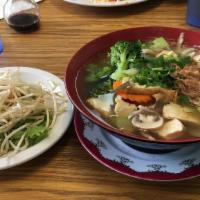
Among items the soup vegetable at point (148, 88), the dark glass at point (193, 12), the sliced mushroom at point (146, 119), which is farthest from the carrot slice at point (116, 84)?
the dark glass at point (193, 12)

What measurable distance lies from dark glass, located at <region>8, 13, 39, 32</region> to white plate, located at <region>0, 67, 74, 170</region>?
1.19 feet

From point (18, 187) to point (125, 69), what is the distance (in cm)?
43

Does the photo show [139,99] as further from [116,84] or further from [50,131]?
[50,131]

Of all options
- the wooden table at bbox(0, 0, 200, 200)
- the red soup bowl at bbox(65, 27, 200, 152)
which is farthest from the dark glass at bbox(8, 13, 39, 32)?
the red soup bowl at bbox(65, 27, 200, 152)

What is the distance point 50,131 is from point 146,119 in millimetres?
258

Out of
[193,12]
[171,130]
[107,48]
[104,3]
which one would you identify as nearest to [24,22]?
[104,3]

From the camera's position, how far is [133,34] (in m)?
1.19

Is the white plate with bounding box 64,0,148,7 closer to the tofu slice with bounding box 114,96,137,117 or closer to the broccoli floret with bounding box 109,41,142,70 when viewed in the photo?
the broccoli floret with bounding box 109,41,142,70

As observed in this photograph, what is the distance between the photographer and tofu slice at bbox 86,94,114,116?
99 cm

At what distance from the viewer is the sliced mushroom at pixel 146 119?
94 cm

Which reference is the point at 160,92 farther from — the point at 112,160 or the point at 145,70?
the point at 112,160

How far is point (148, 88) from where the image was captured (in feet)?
3.29

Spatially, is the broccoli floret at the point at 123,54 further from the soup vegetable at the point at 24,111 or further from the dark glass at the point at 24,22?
the dark glass at the point at 24,22

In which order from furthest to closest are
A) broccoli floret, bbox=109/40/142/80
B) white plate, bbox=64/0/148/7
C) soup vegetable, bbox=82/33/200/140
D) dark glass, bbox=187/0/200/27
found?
white plate, bbox=64/0/148/7, dark glass, bbox=187/0/200/27, broccoli floret, bbox=109/40/142/80, soup vegetable, bbox=82/33/200/140
